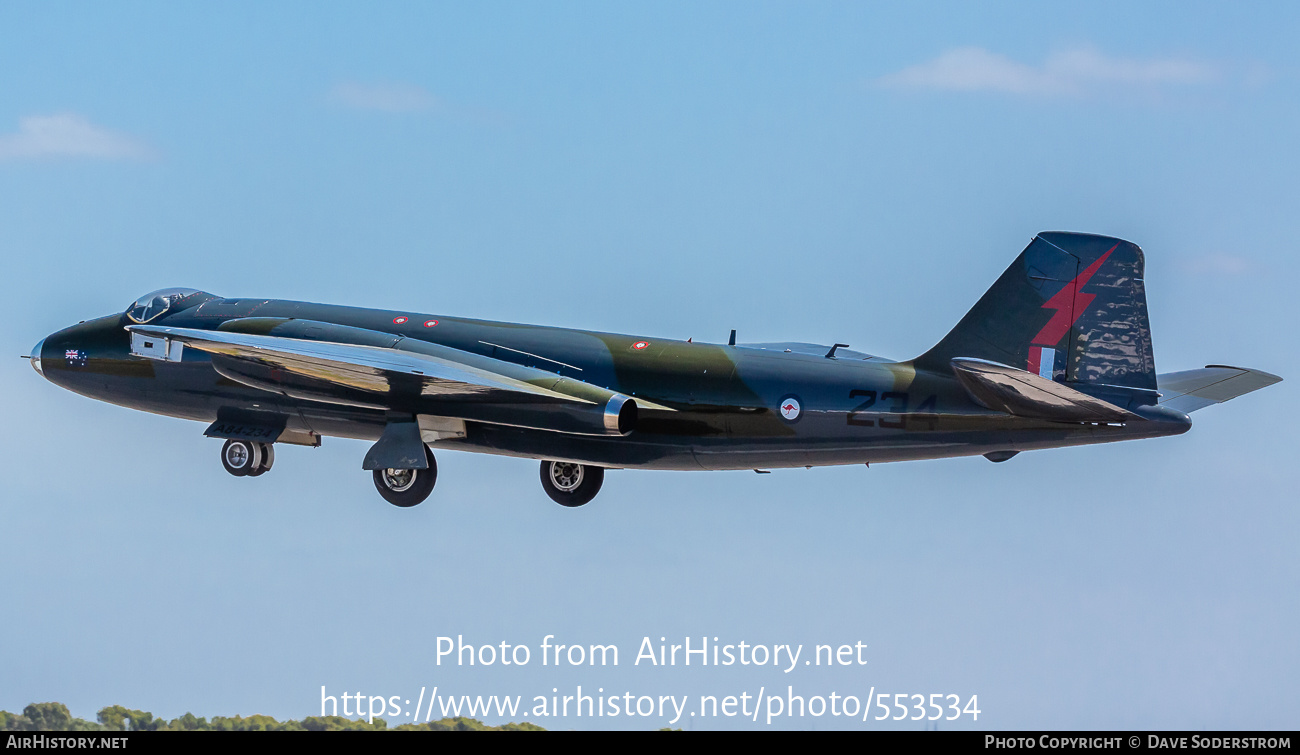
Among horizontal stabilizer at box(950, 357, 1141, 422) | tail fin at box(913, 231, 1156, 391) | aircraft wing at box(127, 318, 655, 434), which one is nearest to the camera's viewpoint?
horizontal stabilizer at box(950, 357, 1141, 422)

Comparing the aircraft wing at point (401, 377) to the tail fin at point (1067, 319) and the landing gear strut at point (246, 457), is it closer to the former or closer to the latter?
the landing gear strut at point (246, 457)

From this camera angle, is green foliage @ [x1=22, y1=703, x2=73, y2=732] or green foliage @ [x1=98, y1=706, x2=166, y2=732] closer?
green foliage @ [x1=98, y1=706, x2=166, y2=732]

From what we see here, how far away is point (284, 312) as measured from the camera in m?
30.1

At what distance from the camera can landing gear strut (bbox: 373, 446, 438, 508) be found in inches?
1138

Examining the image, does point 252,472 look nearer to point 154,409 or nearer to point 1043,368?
point 154,409

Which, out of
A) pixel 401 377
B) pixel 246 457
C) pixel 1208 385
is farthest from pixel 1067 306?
pixel 246 457

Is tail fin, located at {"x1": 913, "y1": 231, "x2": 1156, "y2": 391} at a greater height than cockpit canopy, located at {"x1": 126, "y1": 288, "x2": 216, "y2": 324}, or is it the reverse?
cockpit canopy, located at {"x1": 126, "y1": 288, "x2": 216, "y2": 324}

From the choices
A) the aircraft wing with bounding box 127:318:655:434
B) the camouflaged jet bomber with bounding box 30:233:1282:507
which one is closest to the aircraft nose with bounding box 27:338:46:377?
the camouflaged jet bomber with bounding box 30:233:1282:507

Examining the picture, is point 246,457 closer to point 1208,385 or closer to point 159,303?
point 159,303

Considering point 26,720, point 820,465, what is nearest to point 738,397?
point 820,465

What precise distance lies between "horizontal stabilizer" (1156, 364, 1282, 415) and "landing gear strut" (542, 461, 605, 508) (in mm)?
10207

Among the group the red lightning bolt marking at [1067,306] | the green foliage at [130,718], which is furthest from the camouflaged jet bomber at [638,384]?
the green foliage at [130,718]

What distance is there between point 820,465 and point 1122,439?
493cm

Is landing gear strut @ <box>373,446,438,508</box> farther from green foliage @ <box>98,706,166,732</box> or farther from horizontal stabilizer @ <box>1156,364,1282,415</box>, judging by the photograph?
horizontal stabilizer @ <box>1156,364,1282,415</box>
